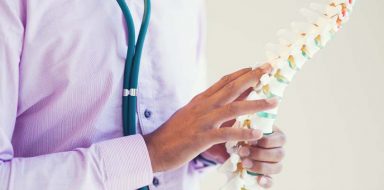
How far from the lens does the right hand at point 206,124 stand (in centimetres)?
54

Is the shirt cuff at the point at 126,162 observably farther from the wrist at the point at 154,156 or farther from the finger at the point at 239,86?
the finger at the point at 239,86

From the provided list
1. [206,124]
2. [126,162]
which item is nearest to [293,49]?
[206,124]

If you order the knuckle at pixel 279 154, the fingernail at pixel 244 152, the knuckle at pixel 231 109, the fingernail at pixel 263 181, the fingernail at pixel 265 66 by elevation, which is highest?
the fingernail at pixel 265 66

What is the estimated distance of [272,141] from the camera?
2.10 feet

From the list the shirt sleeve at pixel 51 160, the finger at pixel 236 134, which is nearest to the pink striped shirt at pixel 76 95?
the shirt sleeve at pixel 51 160

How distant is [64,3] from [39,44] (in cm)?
7

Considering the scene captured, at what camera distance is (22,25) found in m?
0.57

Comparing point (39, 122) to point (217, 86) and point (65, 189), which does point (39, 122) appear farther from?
point (217, 86)

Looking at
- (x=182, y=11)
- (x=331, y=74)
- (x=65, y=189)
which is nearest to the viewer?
(x=65, y=189)

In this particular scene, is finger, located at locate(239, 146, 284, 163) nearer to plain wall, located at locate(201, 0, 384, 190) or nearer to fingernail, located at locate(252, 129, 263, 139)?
fingernail, located at locate(252, 129, 263, 139)

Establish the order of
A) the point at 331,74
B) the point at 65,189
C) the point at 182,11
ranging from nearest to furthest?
the point at 65,189 → the point at 182,11 → the point at 331,74

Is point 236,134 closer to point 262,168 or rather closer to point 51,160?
point 262,168

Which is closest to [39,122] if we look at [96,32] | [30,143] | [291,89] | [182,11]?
[30,143]

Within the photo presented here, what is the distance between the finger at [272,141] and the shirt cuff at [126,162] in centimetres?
16
